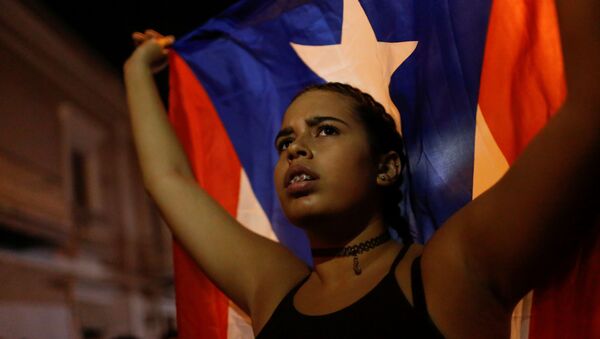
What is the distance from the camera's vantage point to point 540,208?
2.58 feet

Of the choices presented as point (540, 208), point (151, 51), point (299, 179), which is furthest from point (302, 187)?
point (151, 51)

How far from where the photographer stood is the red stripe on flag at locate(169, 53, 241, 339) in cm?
139

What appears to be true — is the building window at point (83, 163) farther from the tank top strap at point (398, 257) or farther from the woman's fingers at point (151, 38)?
the tank top strap at point (398, 257)

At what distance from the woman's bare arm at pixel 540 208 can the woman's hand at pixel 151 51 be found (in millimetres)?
924

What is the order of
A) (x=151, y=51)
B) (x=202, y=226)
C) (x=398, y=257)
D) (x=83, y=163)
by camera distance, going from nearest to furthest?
(x=398, y=257), (x=202, y=226), (x=151, y=51), (x=83, y=163)

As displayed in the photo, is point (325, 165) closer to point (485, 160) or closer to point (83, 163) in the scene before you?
point (485, 160)

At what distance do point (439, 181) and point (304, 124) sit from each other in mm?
278

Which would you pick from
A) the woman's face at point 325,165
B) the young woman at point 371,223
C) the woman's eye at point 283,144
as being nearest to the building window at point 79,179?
the young woman at point 371,223

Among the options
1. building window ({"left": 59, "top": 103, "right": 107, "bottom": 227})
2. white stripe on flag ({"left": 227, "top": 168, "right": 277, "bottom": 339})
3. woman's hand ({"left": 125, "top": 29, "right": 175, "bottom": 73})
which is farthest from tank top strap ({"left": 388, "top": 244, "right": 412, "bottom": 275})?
building window ({"left": 59, "top": 103, "right": 107, "bottom": 227})

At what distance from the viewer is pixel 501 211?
82 cm

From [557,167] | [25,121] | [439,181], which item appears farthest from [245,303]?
[25,121]

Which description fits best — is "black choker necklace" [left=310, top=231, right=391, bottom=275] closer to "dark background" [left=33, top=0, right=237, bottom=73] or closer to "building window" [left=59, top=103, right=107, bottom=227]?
"dark background" [left=33, top=0, right=237, bottom=73]

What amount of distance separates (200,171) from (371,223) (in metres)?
0.57

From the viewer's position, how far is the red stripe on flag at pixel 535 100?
3.06 ft
